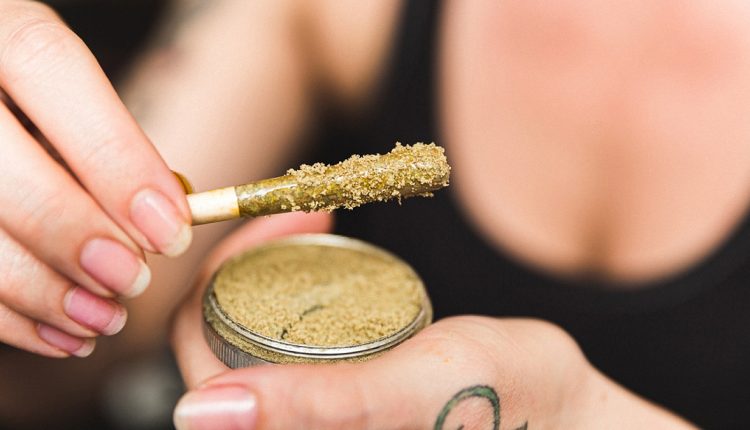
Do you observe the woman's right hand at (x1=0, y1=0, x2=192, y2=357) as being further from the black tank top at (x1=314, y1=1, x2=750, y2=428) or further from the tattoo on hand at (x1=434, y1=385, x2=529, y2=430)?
the black tank top at (x1=314, y1=1, x2=750, y2=428)

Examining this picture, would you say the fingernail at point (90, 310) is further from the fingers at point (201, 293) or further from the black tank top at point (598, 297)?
the black tank top at point (598, 297)

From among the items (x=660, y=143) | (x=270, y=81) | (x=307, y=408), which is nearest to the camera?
(x=307, y=408)

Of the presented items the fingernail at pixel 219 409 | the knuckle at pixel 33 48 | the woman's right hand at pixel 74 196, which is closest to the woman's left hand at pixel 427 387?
the fingernail at pixel 219 409

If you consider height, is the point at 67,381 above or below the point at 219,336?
below

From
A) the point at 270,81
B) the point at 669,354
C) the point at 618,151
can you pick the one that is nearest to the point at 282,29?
the point at 270,81

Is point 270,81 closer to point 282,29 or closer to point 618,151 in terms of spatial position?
point 282,29
